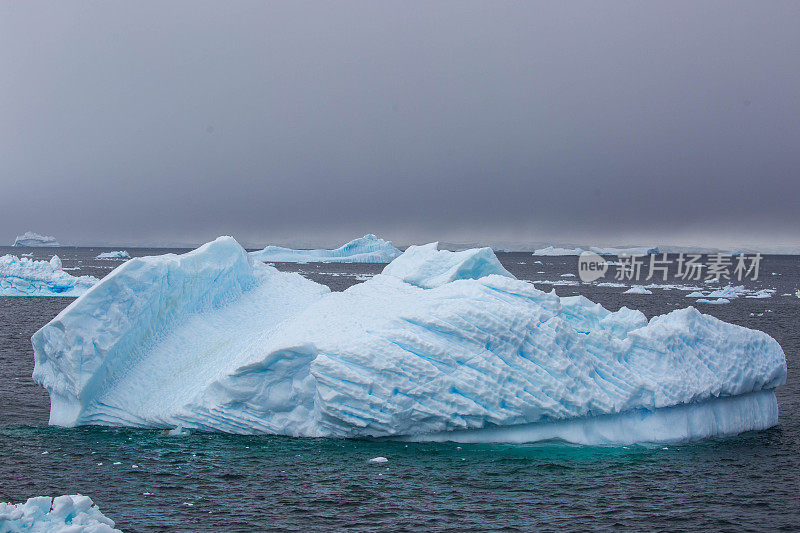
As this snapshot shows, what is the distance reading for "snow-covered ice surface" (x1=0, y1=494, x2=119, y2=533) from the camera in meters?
6.29

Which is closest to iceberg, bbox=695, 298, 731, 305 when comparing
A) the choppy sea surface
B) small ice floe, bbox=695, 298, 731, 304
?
small ice floe, bbox=695, 298, 731, 304

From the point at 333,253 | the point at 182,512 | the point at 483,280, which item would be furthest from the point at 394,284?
the point at 333,253

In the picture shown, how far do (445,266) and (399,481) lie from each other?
41.3 ft

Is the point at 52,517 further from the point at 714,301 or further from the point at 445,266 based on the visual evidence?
the point at 714,301

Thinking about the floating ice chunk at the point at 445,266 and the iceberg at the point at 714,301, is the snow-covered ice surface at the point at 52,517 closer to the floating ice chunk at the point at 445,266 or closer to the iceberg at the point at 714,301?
the floating ice chunk at the point at 445,266

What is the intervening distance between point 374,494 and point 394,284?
691cm

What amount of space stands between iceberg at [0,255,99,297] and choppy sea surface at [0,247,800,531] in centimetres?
3501

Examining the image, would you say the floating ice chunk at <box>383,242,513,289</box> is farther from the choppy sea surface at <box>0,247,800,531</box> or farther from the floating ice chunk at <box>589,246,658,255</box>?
the floating ice chunk at <box>589,246,658,255</box>

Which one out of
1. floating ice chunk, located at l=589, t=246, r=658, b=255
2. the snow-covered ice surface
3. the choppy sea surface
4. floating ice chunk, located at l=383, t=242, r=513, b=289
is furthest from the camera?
floating ice chunk, located at l=589, t=246, r=658, b=255

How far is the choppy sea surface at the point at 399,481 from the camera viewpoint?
→ 8641 millimetres

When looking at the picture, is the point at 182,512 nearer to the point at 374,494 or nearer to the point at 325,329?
the point at 374,494

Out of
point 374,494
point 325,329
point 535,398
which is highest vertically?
point 325,329

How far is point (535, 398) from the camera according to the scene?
36.9 feet

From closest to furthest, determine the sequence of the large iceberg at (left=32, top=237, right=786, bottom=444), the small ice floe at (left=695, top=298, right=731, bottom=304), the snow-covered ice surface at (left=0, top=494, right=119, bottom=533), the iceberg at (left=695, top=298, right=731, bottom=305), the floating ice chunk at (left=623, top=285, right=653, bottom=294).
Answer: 1. the snow-covered ice surface at (left=0, top=494, right=119, bottom=533)
2. the large iceberg at (left=32, top=237, right=786, bottom=444)
3. the iceberg at (left=695, top=298, right=731, bottom=305)
4. the small ice floe at (left=695, top=298, right=731, bottom=304)
5. the floating ice chunk at (left=623, top=285, right=653, bottom=294)
